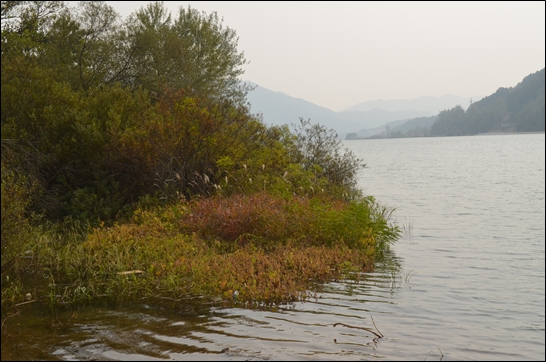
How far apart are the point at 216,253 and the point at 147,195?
17.2 ft

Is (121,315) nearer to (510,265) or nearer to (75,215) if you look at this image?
(75,215)

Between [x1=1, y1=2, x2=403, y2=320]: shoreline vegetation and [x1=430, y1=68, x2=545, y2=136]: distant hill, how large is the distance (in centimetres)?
15555

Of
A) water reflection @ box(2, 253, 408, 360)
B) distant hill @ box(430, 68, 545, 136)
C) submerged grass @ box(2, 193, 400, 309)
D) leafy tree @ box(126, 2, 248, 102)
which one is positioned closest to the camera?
water reflection @ box(2, 253, 408, 360)

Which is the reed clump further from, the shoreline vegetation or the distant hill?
the distant hill

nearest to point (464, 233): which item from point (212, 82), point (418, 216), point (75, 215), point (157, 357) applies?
point (418, 216)

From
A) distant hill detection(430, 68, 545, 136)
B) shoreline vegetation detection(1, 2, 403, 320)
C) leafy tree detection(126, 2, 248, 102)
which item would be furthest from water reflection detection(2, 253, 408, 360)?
distant hill detection(430, 68, 545, 136)

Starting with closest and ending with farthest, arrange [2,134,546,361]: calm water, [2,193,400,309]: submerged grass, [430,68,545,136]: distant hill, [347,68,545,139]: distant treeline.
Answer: [2,134,546,361]: calm water → [2,193,400,309]: submerged grass → [430,68,545,136]: distant hill → [347,68,545,139]: distant treeline

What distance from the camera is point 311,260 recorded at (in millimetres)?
12500

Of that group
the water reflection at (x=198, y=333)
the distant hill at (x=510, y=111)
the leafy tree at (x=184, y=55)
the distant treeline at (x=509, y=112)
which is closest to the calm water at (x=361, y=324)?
the water reflection at (x=198, y=333)

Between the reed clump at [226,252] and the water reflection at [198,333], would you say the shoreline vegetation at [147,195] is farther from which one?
the water reflection at [198,333]

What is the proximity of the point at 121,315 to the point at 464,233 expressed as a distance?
49.8 ft

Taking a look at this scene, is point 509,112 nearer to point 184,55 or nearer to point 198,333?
point 184,55

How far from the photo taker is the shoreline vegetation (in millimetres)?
10703

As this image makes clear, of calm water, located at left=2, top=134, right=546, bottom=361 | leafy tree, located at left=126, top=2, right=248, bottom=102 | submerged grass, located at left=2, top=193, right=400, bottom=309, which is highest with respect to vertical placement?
leafy tree, located at left=126, top=2, right=248, bottom=102
